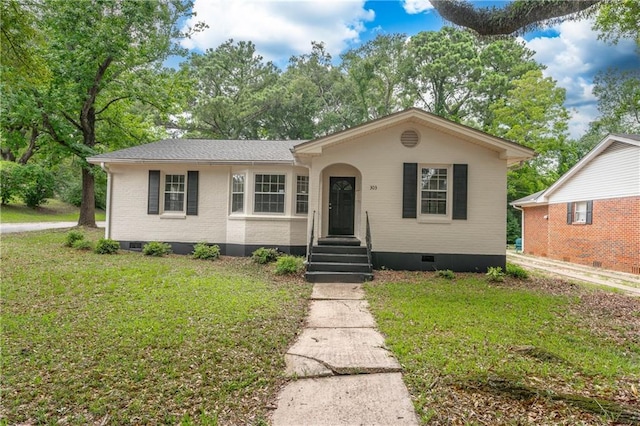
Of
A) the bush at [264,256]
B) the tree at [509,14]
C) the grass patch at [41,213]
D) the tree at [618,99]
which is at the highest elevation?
the tree at [618,99]

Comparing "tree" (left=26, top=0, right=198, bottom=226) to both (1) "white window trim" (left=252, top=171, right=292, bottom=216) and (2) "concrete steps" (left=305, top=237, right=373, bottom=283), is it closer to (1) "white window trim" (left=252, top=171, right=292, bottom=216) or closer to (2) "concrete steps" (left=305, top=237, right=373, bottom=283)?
(1) "white window trim" (left=252, top=171, right=292, bottom=216)

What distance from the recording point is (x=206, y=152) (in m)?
12.1

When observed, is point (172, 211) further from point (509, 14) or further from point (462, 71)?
point (462, 71)

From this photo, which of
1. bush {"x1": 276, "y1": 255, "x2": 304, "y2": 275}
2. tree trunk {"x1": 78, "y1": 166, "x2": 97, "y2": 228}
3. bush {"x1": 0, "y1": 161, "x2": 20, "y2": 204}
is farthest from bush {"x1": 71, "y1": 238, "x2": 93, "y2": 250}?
bush {"x1": 0, "y1": 161, "x2": 20, "y2": 204}

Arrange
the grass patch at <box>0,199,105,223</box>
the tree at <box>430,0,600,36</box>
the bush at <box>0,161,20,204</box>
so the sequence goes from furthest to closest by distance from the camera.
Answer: the bush at <box>0,161,20,204</box> < the grass patch at <box>0,199,105,223</box> < the tree at <box>430,0,600,36</box>

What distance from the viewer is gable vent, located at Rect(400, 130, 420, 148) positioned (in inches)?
382

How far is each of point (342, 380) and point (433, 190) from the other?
7418mm

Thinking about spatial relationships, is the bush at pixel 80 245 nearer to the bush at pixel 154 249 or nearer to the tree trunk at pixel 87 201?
the bush at pixel 154 249

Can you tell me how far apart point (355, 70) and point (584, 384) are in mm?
26437

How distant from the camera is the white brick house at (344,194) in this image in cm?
959

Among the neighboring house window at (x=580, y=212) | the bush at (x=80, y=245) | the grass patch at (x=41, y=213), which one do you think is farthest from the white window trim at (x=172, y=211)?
the neighboring house window at (x=580, y=212)

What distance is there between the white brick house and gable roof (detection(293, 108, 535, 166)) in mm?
28

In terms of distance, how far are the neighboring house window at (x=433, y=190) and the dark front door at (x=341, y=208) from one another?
2.24m

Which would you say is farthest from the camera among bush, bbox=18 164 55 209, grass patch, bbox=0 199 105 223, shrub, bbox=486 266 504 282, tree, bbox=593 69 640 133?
tree, bbox=593 69 640 133
